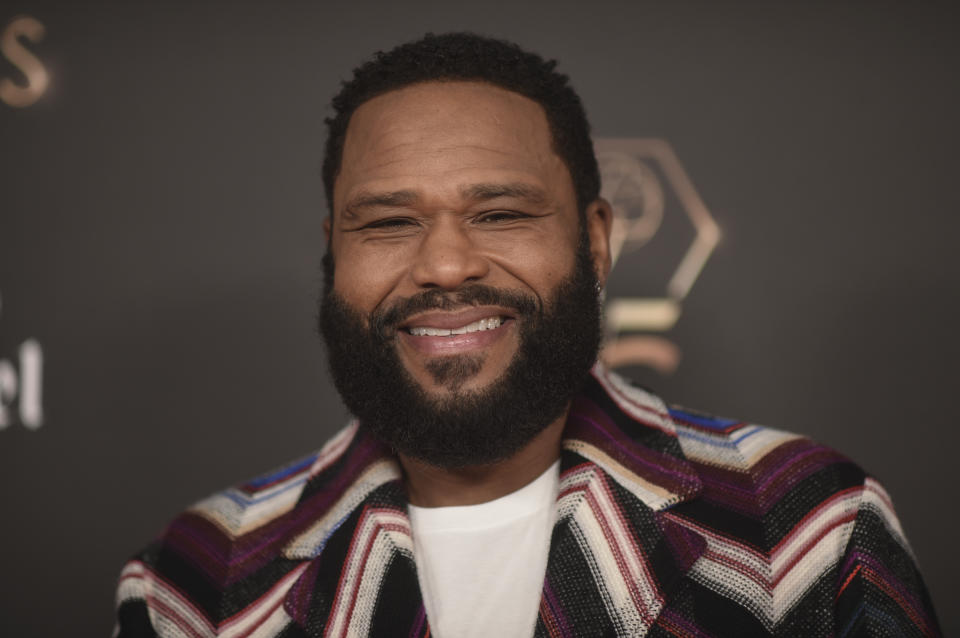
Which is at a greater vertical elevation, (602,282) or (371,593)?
(602,282)

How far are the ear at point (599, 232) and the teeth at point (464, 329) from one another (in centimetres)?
29

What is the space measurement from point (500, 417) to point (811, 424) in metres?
1.13

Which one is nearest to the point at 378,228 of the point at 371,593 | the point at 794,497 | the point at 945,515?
the point at 371,593

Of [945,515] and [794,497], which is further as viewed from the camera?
[945,515]

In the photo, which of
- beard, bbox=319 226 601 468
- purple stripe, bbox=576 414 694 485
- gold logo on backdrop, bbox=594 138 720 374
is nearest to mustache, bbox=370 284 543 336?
beard, bbox=319 226 601 468

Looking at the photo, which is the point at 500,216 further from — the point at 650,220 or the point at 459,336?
the point at 650,220

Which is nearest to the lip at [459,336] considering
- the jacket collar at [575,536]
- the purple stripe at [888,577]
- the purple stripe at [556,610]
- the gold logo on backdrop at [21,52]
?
the jacket collar at [575,536]

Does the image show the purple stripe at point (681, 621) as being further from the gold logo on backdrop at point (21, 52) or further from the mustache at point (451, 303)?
the gold logo on backdrop at point (21, 52)

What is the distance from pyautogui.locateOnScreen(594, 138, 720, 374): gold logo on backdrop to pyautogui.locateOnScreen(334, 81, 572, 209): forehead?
63 centimetres

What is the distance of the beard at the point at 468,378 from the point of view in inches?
41.0

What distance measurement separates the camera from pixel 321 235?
1830 mm

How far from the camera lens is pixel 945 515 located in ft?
5.81

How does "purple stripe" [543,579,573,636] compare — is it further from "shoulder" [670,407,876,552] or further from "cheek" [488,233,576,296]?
"cheek" [488,233,576,296]

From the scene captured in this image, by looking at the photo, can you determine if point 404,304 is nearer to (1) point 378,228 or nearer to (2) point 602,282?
(1) point 378,228
